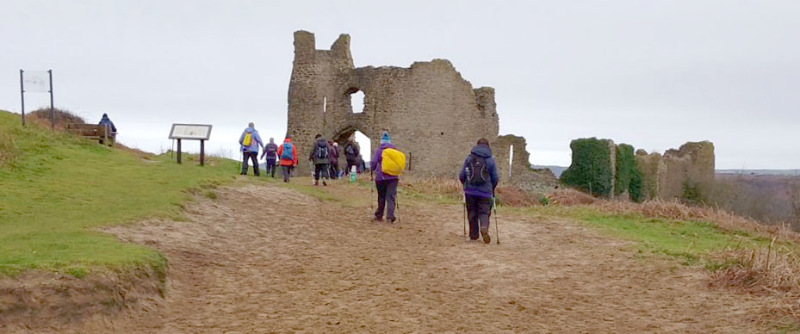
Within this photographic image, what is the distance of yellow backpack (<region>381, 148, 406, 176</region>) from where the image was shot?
1516 centimetres

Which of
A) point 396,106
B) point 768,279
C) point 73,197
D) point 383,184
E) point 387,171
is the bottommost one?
point 768,279

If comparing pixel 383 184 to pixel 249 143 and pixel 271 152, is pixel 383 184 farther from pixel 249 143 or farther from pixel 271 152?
pixel 271 152

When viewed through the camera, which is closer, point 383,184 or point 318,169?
point 383,184

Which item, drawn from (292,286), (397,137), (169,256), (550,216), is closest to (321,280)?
(292,286)

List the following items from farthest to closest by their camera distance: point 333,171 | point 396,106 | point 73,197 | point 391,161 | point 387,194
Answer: point 396,106
point 333,171
point 387,194
point 391,161
point 73,197

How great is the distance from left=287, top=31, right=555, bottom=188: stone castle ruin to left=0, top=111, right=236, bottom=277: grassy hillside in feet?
46.6

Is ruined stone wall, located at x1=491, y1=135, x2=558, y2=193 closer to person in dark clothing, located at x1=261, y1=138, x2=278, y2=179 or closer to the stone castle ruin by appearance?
the stone castle ruin

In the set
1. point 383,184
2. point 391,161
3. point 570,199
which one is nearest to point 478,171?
point 391,161

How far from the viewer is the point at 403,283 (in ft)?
33.6

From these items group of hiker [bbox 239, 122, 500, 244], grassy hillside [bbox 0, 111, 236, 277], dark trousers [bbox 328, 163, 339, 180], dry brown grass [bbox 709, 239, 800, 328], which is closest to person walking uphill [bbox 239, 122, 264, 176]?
grassy hillside [bbox 0, 111, 236, 277]

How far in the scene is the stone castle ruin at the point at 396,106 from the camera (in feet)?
116

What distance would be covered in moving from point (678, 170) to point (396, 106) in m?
17.9

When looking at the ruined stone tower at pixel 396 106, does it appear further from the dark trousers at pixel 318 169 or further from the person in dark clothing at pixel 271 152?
the dark trousers at pixel 318 169

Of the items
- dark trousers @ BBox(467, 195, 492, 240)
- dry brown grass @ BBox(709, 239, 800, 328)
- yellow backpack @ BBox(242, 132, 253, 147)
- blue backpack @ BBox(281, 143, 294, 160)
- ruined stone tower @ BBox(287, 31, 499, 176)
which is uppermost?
ruined stone tower @ BBox(287, 31, 499, 176)
